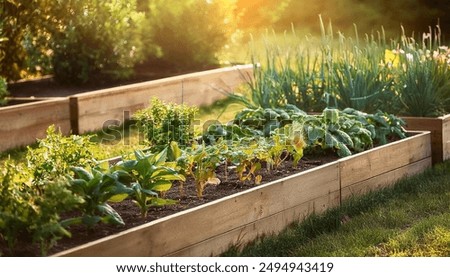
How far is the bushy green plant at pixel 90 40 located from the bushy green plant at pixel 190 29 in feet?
3.18

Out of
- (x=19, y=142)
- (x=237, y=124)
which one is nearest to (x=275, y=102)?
(x=237, y=124)

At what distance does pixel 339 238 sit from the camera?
4324mm

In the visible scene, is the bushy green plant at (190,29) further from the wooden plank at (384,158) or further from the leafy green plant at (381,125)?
the wooden plank at (384,158)

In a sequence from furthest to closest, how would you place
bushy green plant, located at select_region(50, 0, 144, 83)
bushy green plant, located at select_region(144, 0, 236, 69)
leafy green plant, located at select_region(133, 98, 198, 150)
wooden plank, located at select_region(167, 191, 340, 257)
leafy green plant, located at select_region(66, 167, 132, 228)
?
bushy green plant, located at select_region(144, 0, 236, 69) → bushy green plant, located at select_region(50, 0, 144, 83) → leafy green plant, located at select_region(133, 98, 198, 150) → wooden plank, located at select_region(167, 191, 340, 257) → leafy green plant, located at select_region(66, 167, 132, 228)

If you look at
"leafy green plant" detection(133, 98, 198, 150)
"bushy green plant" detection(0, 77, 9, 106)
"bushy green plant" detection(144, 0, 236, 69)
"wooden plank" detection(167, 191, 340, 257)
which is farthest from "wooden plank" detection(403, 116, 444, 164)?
"bushy green plant" detection(144, 0, 236, 69)

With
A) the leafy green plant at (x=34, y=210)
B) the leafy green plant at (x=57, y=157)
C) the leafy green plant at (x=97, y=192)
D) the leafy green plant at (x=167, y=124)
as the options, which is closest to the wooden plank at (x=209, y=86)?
the leafy green plant at (x=167, y=124)

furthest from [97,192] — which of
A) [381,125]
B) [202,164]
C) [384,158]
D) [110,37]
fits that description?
[110,37]

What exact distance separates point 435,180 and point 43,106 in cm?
295

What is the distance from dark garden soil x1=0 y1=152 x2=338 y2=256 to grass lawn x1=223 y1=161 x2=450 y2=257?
0.32 m

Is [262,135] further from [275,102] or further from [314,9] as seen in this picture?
[314,9]

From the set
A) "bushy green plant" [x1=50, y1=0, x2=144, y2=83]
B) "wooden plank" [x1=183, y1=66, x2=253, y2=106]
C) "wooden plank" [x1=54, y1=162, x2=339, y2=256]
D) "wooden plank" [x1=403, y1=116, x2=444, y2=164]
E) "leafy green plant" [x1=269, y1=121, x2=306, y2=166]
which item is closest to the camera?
"wooden plank" [x1=54, y1=162, x2=339, y2=256]

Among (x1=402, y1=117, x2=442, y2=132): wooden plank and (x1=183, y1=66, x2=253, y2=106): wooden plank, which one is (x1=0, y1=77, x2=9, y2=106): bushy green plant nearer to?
(x1=183, y1=66, x2=253, y2=106): wooden plank

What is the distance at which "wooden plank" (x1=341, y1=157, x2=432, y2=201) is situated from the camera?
15.9 ft

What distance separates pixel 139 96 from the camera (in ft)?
24.1
